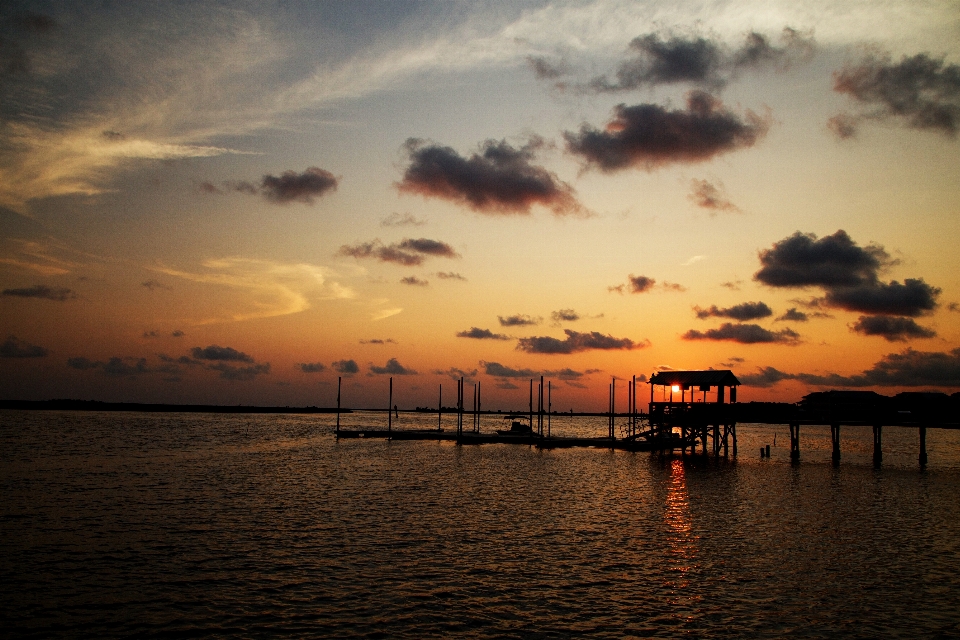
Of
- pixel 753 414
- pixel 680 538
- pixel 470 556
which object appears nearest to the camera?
pixel 470 556

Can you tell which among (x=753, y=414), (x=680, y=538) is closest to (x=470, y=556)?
(x=680, y=538)

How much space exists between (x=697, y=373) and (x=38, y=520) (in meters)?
56.7

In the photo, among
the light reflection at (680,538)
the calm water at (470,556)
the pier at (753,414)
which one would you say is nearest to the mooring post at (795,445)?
Result: the pier at (753,414)

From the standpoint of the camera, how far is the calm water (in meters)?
17.1

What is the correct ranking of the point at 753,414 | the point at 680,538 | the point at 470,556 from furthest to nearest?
the point at 753,414 → the point at 680,538 → the point at 470,556

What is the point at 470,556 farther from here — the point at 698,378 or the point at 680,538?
the point at 698,378

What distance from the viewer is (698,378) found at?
67875 mm

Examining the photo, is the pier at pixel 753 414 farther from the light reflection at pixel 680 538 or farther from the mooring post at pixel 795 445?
the light reflection at pixel 680 538

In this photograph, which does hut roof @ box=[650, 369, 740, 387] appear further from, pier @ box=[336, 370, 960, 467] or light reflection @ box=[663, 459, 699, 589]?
light reflection @ box=[663, 459, 699, 589]

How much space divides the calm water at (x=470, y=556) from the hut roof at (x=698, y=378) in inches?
765

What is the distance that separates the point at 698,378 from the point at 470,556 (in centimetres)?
4971

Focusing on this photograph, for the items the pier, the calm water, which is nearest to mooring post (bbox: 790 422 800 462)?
the pier

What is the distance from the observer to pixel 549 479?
48062 mm

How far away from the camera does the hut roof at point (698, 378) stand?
6612 cm
